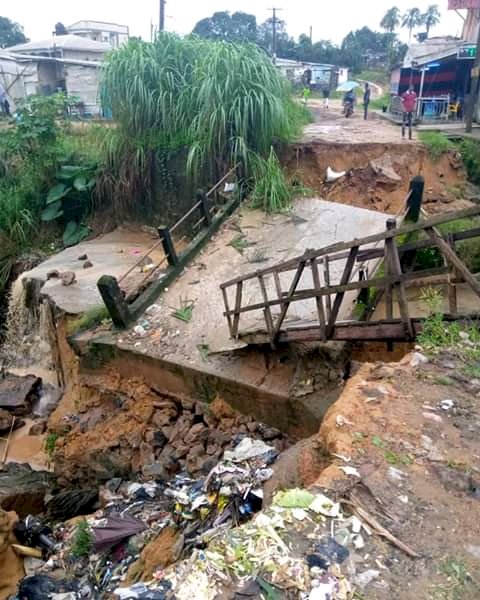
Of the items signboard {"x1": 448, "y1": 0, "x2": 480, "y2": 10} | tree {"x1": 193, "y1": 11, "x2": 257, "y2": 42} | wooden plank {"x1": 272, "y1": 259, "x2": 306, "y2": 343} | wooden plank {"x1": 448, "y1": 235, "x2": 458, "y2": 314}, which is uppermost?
tree {"x1": 193, "y1": 11, "x2": 257, "y2": 42}

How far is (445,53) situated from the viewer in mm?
16312

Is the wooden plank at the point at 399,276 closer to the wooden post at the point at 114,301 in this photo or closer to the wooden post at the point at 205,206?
the wooden post at the point at 114,301

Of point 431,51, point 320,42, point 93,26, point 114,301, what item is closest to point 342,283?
point 114,301

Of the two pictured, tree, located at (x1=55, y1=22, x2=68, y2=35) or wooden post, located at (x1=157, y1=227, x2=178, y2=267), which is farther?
tree, located at (x1=55, y1=22, x2=68, y2=35)

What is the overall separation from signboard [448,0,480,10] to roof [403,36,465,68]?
1.14 metres

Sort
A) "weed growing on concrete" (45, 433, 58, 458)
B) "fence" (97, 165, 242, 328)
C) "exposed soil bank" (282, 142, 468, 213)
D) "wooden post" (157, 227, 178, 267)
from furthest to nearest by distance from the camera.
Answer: "exposed soil bank" (282, 142, 468, 213)
"wooden post" (157, 227, 178, 267)
"weed growing on concrete" (45, 433, 58, 458)
"fence" (97, 165, 242, 328)

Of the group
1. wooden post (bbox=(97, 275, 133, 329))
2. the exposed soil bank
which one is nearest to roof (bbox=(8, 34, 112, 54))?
the exposed soil bank

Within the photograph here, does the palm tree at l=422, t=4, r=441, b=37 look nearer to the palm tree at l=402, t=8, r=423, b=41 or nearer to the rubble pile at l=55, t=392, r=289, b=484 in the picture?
the palm tree at l=402, t=8, r=423, b=41

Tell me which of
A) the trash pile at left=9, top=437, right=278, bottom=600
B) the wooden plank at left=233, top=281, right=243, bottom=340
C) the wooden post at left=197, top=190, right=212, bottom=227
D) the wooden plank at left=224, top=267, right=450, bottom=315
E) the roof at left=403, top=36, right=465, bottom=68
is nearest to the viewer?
the trash pile at left=9, top=437, right=278, bottom=600

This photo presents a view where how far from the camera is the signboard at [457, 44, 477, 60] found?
16.1 metres

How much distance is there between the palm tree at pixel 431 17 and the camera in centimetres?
5122

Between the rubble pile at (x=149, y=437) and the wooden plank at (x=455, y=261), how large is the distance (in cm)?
272

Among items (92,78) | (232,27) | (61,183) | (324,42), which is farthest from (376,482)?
(232,27)

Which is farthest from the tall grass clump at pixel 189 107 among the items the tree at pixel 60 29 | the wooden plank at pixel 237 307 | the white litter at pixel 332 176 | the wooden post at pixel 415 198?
the tree at pixel 60 29
